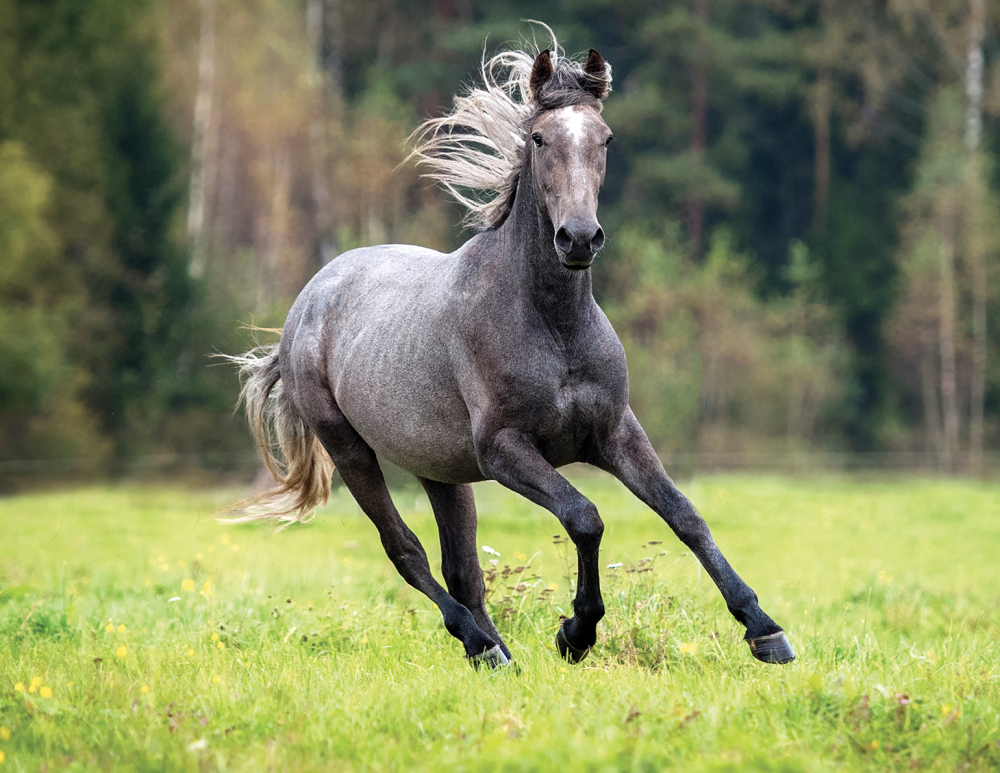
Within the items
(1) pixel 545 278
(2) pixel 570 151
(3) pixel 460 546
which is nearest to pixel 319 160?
(3) pixel 460 546

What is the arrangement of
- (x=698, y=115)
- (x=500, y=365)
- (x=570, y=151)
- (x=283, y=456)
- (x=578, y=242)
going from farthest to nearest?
(x=698, y=115) → (x=283, y=456) → (x=500, y=365) → (x=570, y=151) → (x=578, y=242)

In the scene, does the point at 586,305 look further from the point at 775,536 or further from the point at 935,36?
the point at 935,36

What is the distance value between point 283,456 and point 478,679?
9.73 ft

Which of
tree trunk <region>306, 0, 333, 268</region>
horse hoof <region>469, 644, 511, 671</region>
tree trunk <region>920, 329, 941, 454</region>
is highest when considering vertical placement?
tree trunk <region>306, 0, 333, 268</region>

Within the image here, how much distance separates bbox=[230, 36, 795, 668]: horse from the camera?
4.29 metres

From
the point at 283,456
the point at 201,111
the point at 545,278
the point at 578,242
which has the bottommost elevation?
the point at 283,456

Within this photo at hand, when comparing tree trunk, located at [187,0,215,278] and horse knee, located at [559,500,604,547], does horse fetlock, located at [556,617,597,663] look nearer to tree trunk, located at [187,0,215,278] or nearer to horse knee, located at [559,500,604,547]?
horse knee, located at [559,500,604,547]

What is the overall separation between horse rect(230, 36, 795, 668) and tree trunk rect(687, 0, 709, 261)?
1146 inches

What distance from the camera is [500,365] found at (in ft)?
14.6

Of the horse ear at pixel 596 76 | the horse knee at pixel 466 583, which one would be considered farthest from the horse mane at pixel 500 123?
the horse knee at pixel 466 583

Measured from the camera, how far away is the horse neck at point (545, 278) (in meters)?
4.46

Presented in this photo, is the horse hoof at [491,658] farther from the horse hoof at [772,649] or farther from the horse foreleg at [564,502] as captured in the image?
the horse hoof at [772,649]

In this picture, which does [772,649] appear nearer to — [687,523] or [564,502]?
[687,523]

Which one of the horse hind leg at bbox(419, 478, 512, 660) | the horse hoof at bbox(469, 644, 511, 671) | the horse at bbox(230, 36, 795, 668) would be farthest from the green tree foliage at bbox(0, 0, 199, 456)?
the horse hoof at bbox(469, 644, 511, 671)
